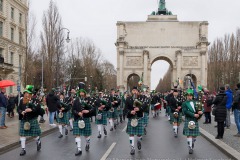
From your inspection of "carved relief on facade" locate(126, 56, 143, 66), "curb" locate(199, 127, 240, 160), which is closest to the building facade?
"carved relief on facade" locate(126, 56, 143, 66)

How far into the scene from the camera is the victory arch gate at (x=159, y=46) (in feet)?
205

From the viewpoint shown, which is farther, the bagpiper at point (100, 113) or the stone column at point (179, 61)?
the stone column at point (179, 61)

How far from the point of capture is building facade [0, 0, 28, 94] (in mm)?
45000

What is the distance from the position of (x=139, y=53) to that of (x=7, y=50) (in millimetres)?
25119

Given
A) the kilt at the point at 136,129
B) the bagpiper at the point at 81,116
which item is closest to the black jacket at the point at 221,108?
the kilt at the point at 136,129

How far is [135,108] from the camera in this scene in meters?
10.6

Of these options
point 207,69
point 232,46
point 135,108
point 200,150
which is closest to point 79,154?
point 135,108

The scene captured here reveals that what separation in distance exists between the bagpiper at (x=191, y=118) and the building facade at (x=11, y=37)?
1362 inches

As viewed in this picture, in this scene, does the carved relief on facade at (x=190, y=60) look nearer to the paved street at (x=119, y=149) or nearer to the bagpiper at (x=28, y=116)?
the paved street at (x=119, y=149)

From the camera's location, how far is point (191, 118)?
10.8m

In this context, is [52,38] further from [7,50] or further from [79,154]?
[79,154]

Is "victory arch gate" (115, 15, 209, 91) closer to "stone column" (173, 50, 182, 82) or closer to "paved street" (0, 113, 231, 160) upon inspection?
"stone column" (173, 50, 182, 82)

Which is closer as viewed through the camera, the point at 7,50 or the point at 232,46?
the point at 7,50

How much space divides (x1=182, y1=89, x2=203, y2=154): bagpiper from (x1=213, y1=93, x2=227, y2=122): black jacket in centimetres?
271
